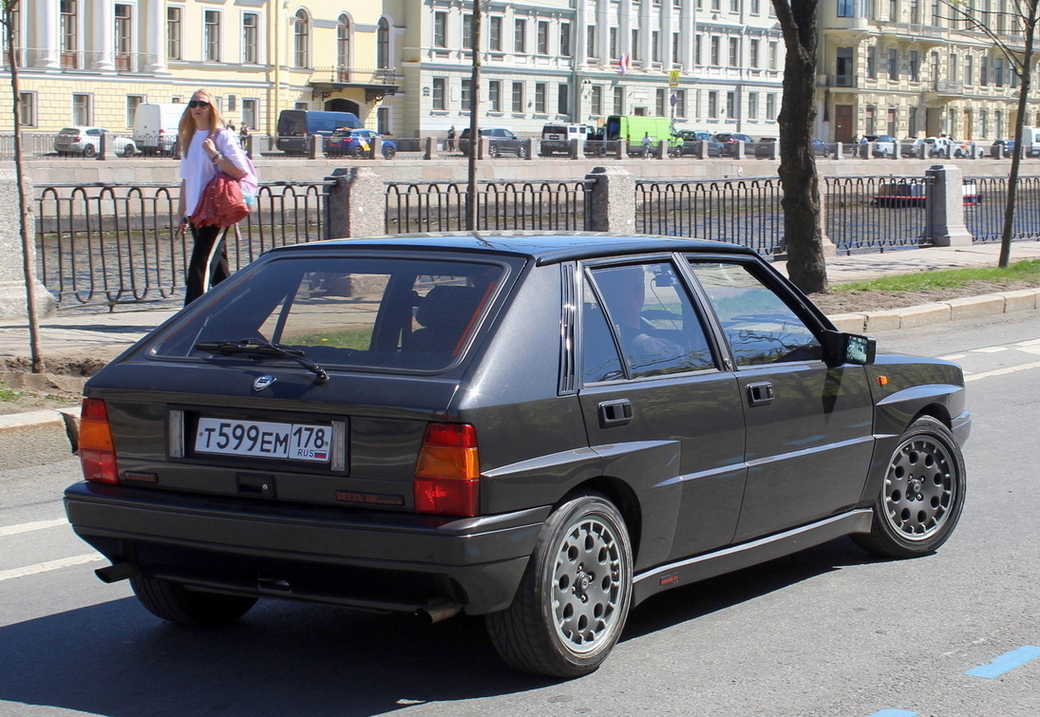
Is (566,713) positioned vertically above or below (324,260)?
below

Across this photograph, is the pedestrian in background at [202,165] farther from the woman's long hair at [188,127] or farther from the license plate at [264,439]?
the license plate at [264,439]

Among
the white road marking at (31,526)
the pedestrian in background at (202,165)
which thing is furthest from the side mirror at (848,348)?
the pedestrian in background at (202,165)

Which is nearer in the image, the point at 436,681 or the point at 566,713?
the point at 566,713

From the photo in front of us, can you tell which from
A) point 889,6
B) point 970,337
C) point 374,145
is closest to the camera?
point 970,337

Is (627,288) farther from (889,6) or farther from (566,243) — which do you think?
(889,6)

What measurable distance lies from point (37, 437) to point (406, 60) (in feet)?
241

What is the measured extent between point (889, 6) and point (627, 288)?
97.5m

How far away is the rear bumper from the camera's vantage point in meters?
3.90

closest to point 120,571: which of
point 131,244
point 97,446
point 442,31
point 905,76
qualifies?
point 97,446

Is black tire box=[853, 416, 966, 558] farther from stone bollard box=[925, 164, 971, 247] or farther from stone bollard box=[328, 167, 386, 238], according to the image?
stone bollard box=[925, 164, 971, 247]

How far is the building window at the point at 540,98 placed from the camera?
8438 cm

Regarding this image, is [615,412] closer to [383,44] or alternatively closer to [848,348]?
[848,348]

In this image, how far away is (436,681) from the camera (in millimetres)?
4273

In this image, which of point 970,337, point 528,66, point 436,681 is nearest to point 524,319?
point 436,681
